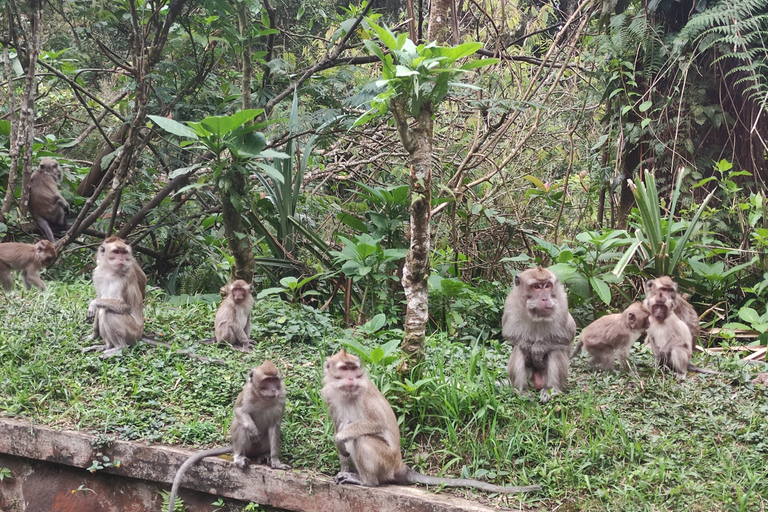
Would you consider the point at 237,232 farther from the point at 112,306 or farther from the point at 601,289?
the point at 601,289

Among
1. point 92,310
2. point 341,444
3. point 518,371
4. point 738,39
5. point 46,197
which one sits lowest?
point 341,444

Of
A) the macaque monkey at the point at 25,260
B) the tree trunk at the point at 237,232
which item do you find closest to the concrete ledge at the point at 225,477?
the tree trunk at the point at 237,232

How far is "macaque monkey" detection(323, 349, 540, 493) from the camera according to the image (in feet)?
12.0

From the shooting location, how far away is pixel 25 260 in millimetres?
6953

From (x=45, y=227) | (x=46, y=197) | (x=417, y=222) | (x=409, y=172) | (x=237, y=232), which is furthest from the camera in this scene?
(x=45, y=227)

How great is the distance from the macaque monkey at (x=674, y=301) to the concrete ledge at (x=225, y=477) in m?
2.48

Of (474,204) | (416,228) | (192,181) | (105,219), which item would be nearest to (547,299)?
(416,228)

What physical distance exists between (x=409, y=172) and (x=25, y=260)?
4349 millimetres

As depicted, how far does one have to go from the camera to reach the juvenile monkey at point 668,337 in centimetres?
490

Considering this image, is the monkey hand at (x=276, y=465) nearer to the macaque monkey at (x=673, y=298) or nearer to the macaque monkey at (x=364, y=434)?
the macaque monkey at (x=364, y=434)

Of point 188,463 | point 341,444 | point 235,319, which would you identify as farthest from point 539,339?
point 235,319

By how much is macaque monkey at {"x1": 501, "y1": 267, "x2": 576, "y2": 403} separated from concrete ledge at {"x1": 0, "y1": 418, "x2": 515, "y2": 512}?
1275mm

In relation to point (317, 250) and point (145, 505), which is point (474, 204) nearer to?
point (317, 250)

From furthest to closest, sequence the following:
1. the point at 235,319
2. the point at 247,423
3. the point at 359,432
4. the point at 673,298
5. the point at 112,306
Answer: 1. the point at 235,319
2. the point at 112,306
3. the point at 673,298
4. the point at 247,423
5. the point at 359,432
